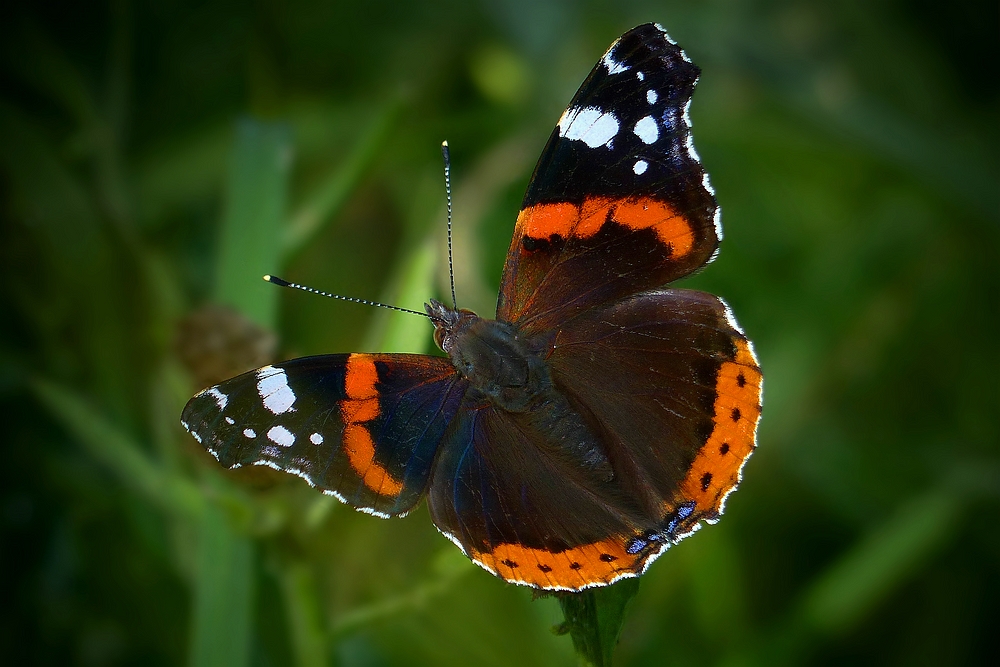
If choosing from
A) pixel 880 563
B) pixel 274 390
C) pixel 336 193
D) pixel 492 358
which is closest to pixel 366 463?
pixel 274 390

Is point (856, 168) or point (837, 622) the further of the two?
point (856, 168)

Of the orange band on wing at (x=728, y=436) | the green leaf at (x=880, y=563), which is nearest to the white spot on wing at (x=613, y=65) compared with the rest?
the orange band on wing at (x=728, y=436)

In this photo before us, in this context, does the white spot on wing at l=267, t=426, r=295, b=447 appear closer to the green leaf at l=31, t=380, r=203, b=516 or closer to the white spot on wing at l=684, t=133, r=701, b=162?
the green leaf at l=31, t=380, r=203, b=516

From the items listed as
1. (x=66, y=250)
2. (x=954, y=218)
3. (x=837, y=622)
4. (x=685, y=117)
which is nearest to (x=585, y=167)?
(x=685, y=117)

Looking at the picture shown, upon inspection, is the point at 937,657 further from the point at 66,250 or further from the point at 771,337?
the point at 66,250

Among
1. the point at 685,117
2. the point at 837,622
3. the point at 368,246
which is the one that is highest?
the point at 685,117

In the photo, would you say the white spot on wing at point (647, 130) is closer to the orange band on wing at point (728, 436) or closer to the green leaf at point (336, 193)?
the orange band on wing at point (728, 436)

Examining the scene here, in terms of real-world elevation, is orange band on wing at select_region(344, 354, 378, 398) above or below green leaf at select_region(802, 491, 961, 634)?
above

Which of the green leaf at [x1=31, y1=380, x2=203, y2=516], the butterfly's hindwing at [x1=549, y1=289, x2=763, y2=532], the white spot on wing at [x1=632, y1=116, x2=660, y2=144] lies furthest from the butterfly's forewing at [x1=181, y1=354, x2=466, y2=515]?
the white spot on wing at [x1=632, y1=116, x2=660, y2=144]
